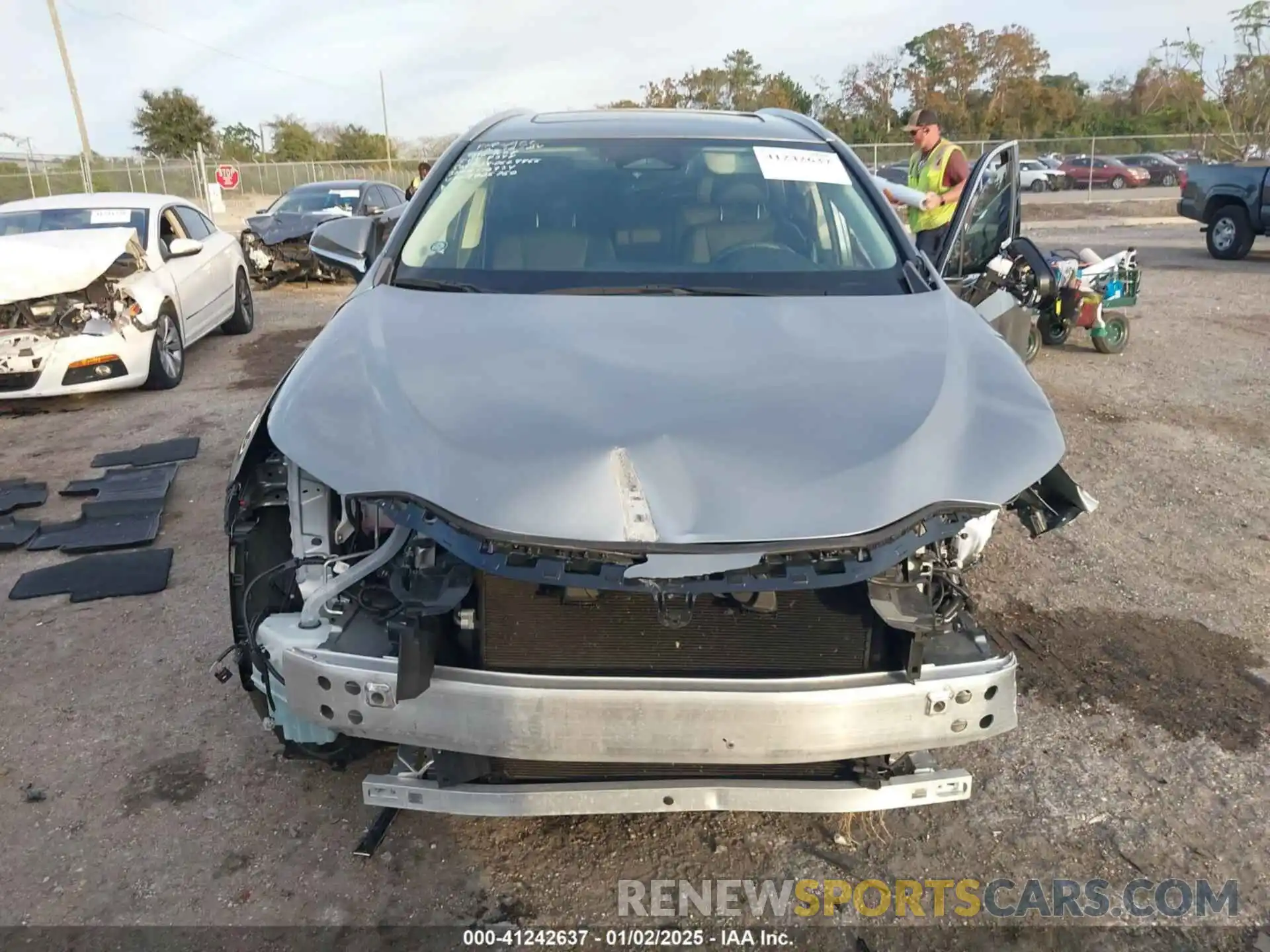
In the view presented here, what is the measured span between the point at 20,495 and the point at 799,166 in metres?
4.63

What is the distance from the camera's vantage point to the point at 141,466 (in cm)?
582

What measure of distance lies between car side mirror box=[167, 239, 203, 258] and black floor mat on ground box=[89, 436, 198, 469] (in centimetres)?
247

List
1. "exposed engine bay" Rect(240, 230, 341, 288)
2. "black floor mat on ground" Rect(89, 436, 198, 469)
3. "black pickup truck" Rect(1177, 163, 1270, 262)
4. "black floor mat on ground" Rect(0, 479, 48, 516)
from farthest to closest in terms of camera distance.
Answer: "black pickup truck" Rect(1177, 163, 1270, 262), "exposed engine bay" Rect(240, 230, 341, 288), "black floor mat on ground" Rect(89, 436, 198, 469), "black floor mat on ground" Rect(0, 479, 48, 516)

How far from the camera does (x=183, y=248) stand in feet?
26.4

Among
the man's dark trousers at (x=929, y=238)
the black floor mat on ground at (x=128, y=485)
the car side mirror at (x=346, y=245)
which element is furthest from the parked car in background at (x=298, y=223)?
the car side mirror at (x=346, y=245)

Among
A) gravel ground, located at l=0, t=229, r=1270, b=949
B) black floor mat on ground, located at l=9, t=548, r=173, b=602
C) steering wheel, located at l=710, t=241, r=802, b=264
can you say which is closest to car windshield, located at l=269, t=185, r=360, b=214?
gravel ground, located at l=0, t=229, r=1270, b=949

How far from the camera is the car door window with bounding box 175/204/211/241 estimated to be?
894 cm

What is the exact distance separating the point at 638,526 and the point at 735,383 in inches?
20.3

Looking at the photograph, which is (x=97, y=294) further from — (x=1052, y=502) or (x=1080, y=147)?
(x=1080, y=147)

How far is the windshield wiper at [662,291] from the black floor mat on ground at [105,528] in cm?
296

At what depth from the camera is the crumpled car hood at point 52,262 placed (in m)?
6.81

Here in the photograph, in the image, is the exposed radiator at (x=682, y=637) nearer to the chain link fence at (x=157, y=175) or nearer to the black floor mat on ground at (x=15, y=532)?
the black floor mat on ground at (x=15, y=532)

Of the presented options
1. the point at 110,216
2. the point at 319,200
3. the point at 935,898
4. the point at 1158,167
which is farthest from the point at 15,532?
the point at 1158,167

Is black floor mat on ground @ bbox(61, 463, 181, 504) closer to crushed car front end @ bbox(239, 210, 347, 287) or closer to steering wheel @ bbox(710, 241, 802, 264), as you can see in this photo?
steering wheel @ bbox(710, 241, 802, 264)
